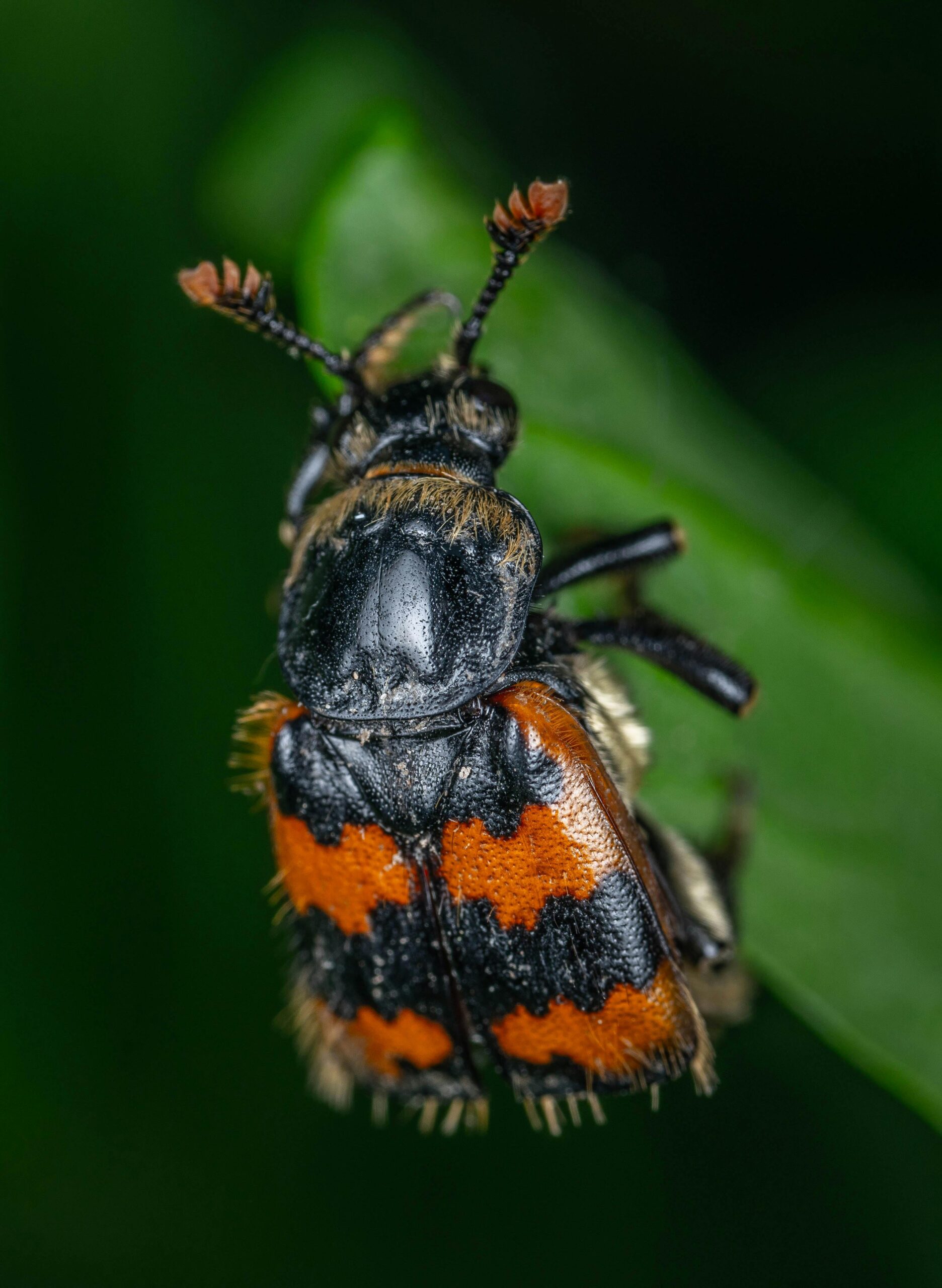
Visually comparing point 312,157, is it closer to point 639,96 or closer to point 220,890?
point 639,96

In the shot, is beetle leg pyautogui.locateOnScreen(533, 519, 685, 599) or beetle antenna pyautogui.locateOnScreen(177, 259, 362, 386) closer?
beetle antenna pyautogui.locateOnScreen(177, 259, 362, 386)

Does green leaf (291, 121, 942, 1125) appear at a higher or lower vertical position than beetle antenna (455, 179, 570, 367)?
lower

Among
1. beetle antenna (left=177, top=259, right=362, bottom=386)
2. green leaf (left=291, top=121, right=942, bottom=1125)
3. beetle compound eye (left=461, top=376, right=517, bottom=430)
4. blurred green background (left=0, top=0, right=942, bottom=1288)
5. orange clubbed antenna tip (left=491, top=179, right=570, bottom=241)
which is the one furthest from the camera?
blurred green background (left=0, top=0, right=942, bottom=1288)

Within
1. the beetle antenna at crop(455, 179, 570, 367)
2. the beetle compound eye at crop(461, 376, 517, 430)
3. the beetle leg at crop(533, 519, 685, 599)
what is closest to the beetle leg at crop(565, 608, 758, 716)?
the beetle leg at crop(533, 519, 685, 599)

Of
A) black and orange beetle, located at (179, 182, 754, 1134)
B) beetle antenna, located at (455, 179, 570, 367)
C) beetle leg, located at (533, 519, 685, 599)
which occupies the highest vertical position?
beetle antenna, located at (455, 179, 570, 367)

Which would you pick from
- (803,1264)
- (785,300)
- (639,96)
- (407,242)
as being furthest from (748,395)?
(803,1264)

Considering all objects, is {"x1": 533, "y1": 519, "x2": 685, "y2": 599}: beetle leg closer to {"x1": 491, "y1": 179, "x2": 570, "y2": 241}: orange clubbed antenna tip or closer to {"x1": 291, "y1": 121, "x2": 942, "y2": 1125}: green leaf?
{"x1": 291, "y1": 121, "x2": 942, "y2": 1125}: green leaf

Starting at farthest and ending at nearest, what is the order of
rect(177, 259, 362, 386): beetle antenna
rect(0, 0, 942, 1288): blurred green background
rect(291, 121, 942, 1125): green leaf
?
rect(0, 0, 942, 1288): blurred green background < rect(291, 121, 942, 1125): green leaf < rect(177, 259, 362, 386): beetle antenna

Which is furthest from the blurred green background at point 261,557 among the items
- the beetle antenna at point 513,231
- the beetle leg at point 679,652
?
the beetle leg at point 679,652
